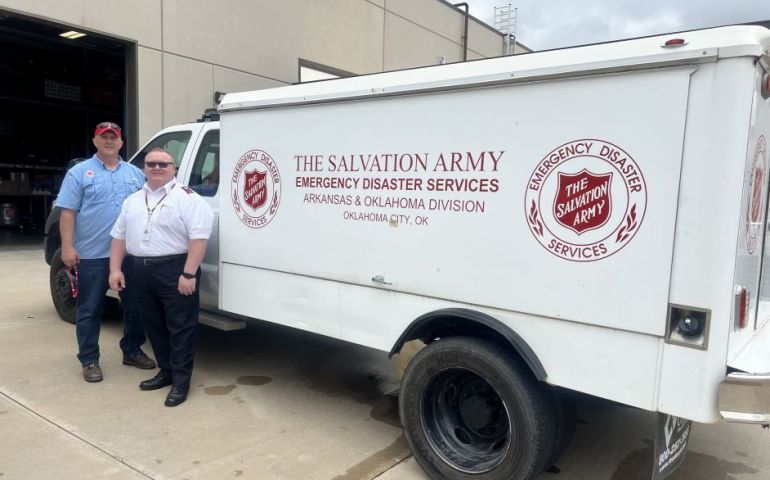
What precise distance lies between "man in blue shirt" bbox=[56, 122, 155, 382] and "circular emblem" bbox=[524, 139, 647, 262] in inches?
130

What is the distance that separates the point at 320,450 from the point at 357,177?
169cm

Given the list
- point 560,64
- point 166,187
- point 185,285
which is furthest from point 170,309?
point 560,64

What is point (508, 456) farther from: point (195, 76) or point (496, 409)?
point (195, 76)

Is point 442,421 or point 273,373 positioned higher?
point 442,421

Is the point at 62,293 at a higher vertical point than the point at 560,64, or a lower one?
lower

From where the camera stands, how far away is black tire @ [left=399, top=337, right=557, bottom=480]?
2848 mm

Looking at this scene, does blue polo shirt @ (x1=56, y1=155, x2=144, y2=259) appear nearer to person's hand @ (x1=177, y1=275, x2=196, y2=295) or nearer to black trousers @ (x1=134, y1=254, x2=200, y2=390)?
black trousers @ (x1=134, y1=254, x2=200, y2=390)

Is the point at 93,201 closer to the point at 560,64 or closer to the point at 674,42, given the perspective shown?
the point at 560,64

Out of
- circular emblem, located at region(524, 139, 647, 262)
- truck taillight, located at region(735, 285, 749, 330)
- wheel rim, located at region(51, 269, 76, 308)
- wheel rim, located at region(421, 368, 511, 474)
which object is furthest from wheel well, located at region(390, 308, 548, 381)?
wheel rim, located at region(51, 269, 76, 308)

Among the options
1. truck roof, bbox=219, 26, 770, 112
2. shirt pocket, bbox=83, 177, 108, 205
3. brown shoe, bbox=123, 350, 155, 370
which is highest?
truck roof, bbox=219, 26, 770, 112

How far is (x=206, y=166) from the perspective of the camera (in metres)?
Result: 5.02

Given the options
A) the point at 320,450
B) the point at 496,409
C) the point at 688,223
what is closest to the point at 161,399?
the point at 320,450

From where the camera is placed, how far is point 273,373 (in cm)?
498

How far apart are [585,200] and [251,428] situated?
8.53 feet
